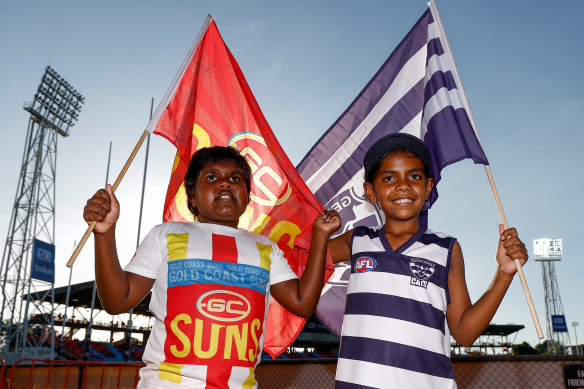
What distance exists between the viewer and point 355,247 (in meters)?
2.42

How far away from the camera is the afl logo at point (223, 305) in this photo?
1.98 m

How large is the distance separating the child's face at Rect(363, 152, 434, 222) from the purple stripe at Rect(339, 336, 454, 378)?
60 centimetres

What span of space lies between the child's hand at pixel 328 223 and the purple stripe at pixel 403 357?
533mm

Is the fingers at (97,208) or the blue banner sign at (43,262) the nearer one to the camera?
the fingers at (97,208)

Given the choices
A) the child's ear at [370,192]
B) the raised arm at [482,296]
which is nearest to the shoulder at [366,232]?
the child's ear at [370,192]

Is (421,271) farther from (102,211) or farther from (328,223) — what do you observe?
(102,211)

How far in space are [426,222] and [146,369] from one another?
1.71 m

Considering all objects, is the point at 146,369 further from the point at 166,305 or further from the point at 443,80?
the point at 443,80

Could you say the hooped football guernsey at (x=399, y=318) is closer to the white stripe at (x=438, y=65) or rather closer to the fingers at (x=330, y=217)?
the fingers at (x=330, y=217)

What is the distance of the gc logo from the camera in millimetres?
3096

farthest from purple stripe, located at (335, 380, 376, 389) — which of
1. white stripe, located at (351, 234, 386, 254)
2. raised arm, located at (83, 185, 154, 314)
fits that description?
raised arm, located at (83, 185, 154, 314)

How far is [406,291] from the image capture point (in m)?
2.13

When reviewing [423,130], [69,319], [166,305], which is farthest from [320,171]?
[69,319]

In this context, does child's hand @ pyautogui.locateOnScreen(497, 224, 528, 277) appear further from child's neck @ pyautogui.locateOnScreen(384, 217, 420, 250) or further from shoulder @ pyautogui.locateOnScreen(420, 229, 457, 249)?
child's neck @ pyautogui.locateOnScreen(384, 217, 420, 250)
